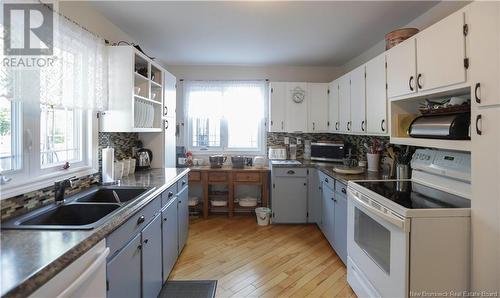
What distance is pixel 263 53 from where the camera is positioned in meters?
3.71

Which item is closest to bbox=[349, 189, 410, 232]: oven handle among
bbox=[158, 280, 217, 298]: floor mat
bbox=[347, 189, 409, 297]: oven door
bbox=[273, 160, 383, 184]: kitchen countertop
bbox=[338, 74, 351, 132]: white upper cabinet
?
bbox=[347, 189, 409, 297]: oven door

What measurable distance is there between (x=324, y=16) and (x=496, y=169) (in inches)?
73.3

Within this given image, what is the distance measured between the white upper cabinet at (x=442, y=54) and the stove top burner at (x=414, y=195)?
72 cm

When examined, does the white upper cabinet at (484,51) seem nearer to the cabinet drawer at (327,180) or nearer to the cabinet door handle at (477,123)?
the cabinet door handle at (477,123)

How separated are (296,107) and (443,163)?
2443 millimetres

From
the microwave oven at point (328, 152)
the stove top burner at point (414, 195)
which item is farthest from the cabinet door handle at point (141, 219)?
the microwave oven at point (328, 152)

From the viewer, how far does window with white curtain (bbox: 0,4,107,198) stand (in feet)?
4.99

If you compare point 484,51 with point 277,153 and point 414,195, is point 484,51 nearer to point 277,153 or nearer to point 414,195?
point 414,195

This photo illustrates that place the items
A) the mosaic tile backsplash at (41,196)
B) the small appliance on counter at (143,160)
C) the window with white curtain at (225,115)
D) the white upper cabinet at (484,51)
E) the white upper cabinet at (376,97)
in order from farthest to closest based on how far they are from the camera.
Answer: the window with white curtain at (225,115)
the small appliance on counter at (143,160)
the white upper cabinet at (376,97)
the mosaic tile backsplash at (41,196)
the white upper cabinet at (484,51)

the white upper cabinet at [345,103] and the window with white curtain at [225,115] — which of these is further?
the window with white curtain at [225,115]

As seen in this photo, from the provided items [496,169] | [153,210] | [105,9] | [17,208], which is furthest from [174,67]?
[496,169]

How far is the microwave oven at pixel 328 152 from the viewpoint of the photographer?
150 inches

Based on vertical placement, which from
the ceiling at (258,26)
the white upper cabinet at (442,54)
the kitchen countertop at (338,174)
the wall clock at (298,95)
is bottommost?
the kitchen countertop at (338,174)

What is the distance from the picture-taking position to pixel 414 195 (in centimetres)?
184
